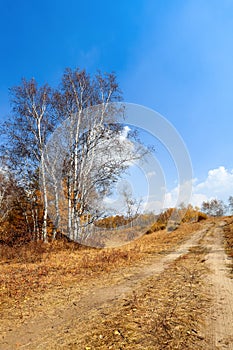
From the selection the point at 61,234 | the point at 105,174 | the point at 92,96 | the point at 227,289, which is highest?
the point at 92,96

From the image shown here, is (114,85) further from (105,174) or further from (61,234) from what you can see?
A: (61,234)

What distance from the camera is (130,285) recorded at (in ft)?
19.4

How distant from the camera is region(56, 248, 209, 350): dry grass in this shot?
2998 millimetres

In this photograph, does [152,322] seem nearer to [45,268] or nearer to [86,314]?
[86,314]

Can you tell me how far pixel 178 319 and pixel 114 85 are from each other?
13.3 meters

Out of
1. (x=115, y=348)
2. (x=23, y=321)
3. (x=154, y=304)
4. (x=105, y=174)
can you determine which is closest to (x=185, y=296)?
(x=154, y=304)

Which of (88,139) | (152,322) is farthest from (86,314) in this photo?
(88,139)

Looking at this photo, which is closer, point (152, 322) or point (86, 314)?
point (152, 322)

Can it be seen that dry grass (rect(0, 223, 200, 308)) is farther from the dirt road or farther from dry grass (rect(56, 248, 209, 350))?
dry grass (rect(56, 248, 209, 350))

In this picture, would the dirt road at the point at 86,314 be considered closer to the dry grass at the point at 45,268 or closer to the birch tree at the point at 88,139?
the dry grass at the point at 45,268

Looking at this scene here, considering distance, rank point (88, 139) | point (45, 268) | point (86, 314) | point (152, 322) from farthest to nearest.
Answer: point (88, 139) → point (45, 268) → point (86, 314) → point (152, 322)

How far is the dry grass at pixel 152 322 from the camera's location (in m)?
3.00

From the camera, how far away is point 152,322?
359 cm

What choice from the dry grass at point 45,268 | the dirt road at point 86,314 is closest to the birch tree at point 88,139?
the dry grass at point 45,268
